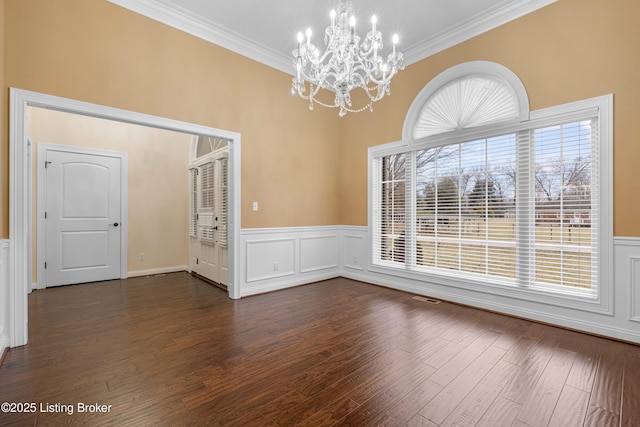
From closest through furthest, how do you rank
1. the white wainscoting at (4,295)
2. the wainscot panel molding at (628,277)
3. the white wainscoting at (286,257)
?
the white wainscoting at (4,295)
the wainscot panel molding at (628,277)
the white wainscoting at (286,257)

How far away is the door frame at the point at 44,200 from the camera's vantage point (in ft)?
14.7

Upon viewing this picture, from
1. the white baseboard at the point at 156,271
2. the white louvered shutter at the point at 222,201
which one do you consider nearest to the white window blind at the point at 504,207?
the white louvered shutter at the point at 222,201

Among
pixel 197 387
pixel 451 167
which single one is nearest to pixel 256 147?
pixel 451 167

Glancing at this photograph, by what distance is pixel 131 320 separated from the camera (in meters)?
3.18

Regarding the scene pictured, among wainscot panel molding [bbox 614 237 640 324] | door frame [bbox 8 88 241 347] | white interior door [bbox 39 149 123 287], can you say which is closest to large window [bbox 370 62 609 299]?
wainscot panel molding [bbox 614 237 640 324]

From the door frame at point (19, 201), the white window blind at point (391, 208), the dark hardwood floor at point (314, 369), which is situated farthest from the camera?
the white window blind at point (391, 208)

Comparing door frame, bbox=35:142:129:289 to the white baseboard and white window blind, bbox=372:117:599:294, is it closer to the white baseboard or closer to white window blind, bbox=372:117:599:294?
the white baseboard

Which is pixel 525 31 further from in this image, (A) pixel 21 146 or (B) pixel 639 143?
(A) pixel 21 146

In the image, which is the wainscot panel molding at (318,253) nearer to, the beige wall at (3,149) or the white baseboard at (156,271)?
the white baseboard at (156,271)

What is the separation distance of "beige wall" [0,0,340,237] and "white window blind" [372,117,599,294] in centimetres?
151

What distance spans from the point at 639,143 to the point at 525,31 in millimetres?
1647

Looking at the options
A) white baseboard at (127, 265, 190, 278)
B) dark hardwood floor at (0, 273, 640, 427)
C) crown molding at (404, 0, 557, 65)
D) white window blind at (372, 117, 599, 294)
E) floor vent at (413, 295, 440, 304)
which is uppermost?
crown molding at (404, 0, 557, 65)

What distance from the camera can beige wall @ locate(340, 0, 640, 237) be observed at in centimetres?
262

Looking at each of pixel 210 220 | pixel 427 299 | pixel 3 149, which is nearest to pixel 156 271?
pixel 210 220
